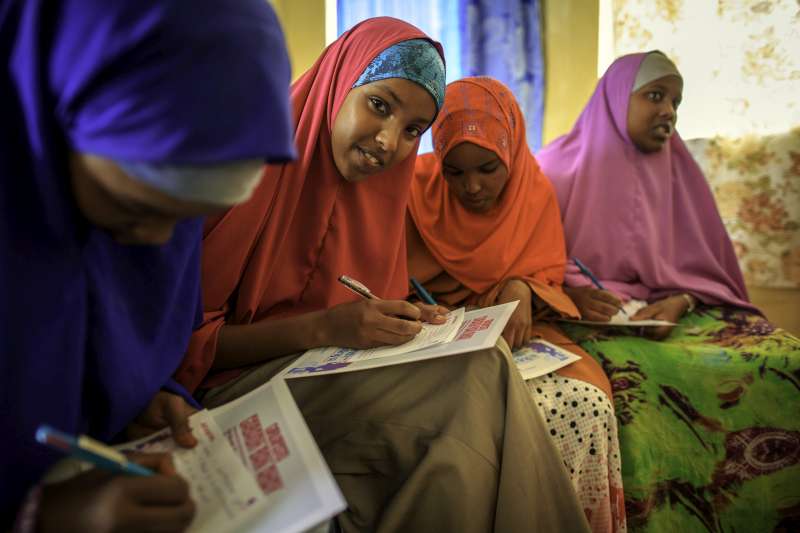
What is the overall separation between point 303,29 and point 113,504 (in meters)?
2.12

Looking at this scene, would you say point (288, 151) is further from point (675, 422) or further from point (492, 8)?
point (492, 8)

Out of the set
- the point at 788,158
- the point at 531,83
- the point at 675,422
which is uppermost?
the point at 531,83

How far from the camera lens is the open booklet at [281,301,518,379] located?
0.89 meters

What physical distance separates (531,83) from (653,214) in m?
1.04

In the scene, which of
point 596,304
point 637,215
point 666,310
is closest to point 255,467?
point 596,304

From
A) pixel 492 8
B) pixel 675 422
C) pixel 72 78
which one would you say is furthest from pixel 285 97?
pixel 492 8

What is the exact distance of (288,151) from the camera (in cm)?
63

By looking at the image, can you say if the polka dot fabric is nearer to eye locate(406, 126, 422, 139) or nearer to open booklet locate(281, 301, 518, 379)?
open booklet locate(281, 301, 518, 379)

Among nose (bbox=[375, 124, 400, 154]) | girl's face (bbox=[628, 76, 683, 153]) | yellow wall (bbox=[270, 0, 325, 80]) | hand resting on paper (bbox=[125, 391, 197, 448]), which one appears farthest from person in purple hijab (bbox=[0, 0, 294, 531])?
yellow wall (bbox=[270, 0, 325, 80])

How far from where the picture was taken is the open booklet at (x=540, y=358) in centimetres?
124

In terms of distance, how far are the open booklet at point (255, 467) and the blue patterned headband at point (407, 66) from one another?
0.69 meters

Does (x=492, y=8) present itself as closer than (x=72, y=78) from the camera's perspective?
No

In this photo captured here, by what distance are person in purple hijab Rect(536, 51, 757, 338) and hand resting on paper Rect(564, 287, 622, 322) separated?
15cm

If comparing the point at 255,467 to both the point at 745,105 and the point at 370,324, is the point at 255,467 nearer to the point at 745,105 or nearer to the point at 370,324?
the point at 370,324
